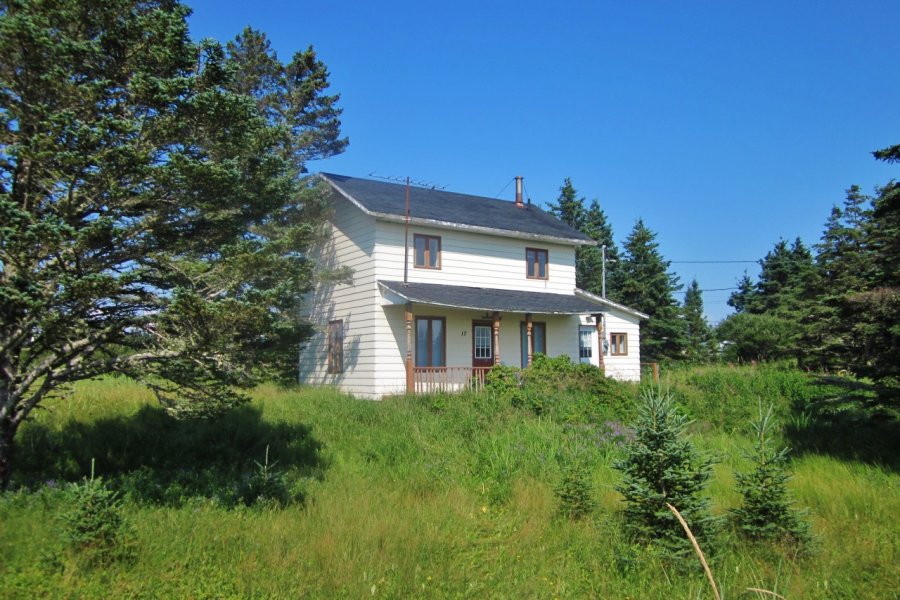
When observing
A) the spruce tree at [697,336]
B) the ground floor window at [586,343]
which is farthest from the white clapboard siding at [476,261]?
the spruce tree at [697,336]

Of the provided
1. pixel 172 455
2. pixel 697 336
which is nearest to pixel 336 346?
pixel 172 455

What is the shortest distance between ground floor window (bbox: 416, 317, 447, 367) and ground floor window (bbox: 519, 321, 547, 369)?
Result: 339 cm

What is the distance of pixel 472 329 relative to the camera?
20.8 meters

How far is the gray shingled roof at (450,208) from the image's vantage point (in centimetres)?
1997

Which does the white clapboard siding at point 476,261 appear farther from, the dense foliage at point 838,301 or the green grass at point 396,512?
the dense foliage at point 838,301

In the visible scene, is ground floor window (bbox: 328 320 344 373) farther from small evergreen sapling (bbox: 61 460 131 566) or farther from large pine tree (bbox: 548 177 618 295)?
large pine tree (bbox: 548 177 618 295)

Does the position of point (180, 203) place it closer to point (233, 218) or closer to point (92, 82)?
point (233, 218)

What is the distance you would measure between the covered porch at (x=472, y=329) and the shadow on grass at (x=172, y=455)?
5.70 m

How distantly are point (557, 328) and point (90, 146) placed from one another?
58.7 ft

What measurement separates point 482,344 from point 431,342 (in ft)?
6.96

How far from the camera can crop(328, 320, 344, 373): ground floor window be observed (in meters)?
20.4

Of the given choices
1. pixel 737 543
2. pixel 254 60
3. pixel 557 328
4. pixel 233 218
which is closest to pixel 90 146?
pixel 233 218

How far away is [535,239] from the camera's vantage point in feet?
73.9

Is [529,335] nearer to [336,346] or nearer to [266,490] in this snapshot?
[336,346]
